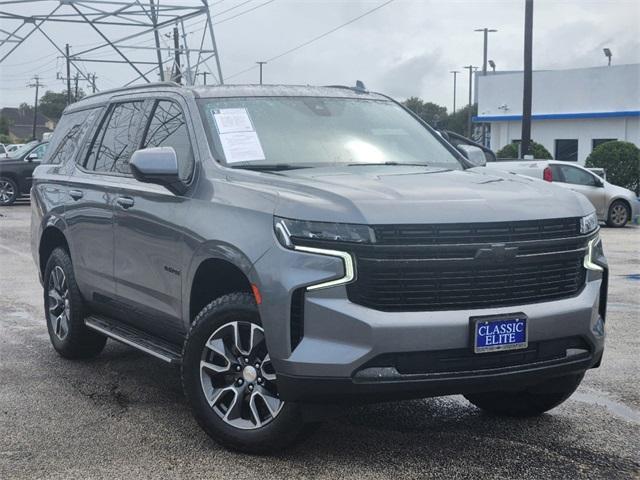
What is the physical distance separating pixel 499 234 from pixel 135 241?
2421mm

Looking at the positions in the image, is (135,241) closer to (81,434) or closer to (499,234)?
(81,434)

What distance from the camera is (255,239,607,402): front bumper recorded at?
A: 436cm

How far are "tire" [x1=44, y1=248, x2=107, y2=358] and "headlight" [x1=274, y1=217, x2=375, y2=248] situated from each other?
2920mm

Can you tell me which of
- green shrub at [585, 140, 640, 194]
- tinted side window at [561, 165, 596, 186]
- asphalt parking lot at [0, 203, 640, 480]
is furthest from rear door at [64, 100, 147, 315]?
green shrub at [585, 140, 640, 194]

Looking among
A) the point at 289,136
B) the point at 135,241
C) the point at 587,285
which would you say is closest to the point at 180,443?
the point at 135,241

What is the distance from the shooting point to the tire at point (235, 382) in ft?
15.6

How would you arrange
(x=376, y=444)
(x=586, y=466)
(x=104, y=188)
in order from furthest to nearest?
1. (x=104, y=188)
2. (x=376, y=444)
3. (x=586, y=466)

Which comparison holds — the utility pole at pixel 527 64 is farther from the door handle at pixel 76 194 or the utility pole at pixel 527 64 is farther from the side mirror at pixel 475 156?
the door handle at pixel 76 194

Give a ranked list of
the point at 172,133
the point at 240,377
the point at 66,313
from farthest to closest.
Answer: the point at 66,313 < the point at 172,133 < the point at 240,377

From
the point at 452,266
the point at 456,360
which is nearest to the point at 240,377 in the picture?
the point at 456,360

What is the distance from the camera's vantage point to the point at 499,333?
4.54 meters

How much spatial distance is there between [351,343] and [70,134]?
13.4ft

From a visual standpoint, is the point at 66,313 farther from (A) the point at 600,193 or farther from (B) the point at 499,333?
(A) the point at 600,193

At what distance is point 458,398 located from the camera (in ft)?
20.2
